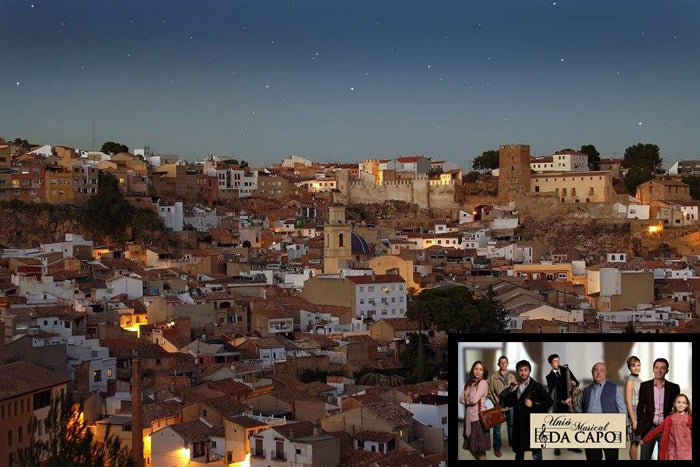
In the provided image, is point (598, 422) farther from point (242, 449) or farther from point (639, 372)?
point (242, 449)

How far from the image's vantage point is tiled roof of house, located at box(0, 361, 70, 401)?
715 cm

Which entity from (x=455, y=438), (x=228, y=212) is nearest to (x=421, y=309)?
(x=455, y=438)

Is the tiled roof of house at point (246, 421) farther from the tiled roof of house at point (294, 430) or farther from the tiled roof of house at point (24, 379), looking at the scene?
the tiled roof of house at point (24, 379)

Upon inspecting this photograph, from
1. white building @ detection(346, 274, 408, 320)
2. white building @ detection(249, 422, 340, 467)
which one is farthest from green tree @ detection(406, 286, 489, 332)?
white building @ detection(249, 422, 340, 467)

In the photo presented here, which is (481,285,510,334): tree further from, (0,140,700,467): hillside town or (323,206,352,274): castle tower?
(323,206,352,274): castle tower

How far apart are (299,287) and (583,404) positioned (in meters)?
10.1

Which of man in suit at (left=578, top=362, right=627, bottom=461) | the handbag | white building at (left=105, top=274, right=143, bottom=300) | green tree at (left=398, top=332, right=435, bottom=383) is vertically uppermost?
man in suit at (left=578, top=362, right=627, bottom=461)

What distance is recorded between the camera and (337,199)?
80.0 feet

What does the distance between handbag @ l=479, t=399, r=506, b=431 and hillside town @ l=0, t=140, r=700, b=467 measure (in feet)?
5.19

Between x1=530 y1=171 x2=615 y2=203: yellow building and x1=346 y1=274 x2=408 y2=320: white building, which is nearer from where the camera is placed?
x1=346 y1=274 x2=408 y2=320: white building

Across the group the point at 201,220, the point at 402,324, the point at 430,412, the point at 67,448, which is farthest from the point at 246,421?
the point at 201,220

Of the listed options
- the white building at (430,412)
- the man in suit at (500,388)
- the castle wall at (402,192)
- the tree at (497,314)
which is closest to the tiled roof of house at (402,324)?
the tree at (497,314)

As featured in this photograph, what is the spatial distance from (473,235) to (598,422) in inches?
599

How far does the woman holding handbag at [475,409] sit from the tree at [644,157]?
21812 mm
